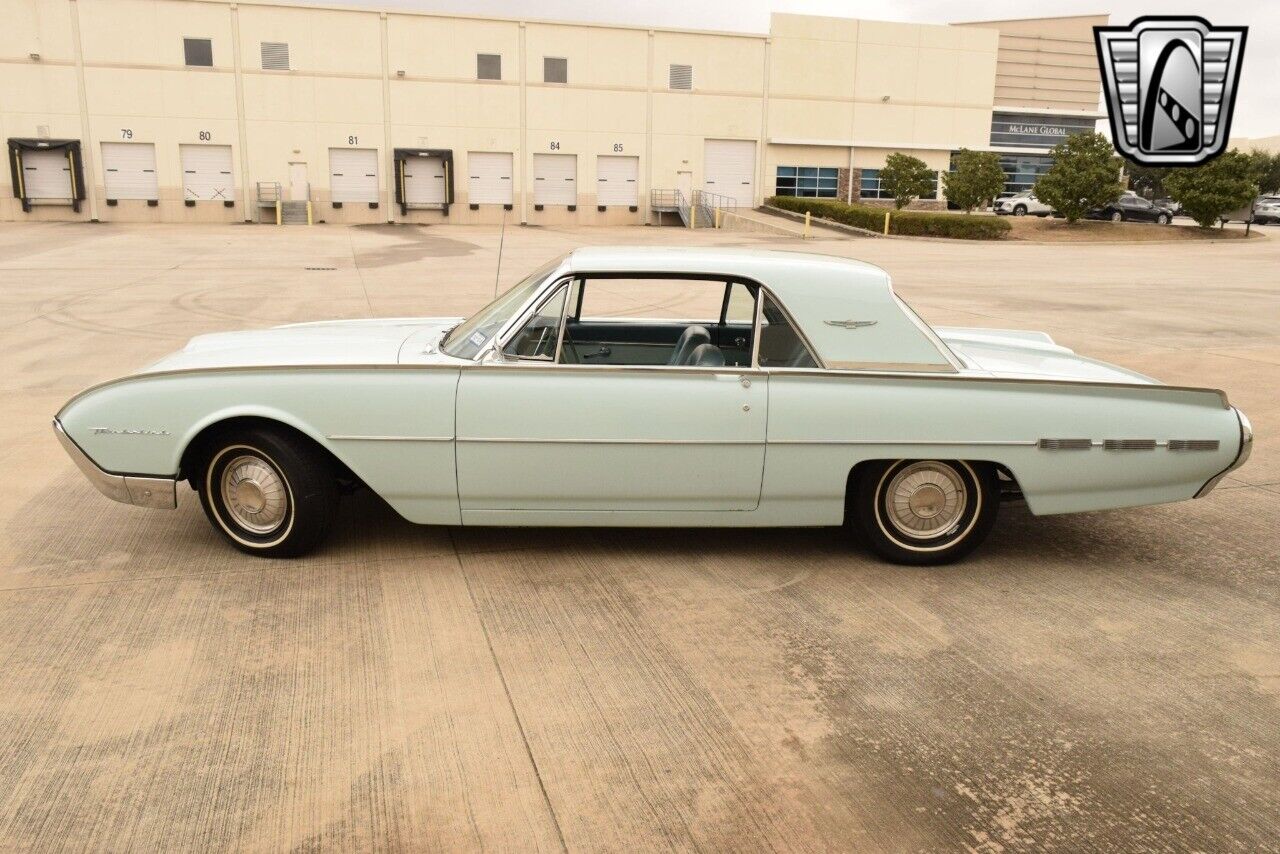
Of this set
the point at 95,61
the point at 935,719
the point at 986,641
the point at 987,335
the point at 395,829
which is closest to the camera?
the point at 395,829

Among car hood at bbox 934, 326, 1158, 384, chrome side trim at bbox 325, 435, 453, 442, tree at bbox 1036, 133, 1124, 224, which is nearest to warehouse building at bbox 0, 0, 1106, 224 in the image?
tree at bbox 1036, 133, 1124, 224

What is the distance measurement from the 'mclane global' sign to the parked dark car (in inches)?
1197

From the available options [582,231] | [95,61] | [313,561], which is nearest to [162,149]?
[95,61]

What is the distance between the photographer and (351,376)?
183 inches

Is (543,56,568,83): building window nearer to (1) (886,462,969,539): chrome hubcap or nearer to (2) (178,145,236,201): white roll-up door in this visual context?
(2) (178,145,236,201): white roll-up door

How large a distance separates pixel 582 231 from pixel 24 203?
22.0m

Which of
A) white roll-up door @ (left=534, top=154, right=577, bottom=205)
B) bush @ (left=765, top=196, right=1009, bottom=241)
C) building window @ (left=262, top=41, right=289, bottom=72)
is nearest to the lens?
bush @ (left=765, top=196, right=1009, bottom=241)

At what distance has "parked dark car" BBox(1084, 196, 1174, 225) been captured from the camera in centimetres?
4384

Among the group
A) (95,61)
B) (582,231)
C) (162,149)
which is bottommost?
(582,231)

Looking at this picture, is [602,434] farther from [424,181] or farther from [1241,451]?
[424,181]

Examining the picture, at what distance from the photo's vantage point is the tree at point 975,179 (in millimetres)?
41188

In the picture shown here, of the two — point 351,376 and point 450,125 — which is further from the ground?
point 450,125

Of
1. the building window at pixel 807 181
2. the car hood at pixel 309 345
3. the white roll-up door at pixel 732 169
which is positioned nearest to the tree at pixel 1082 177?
the building window at pixel 807 181

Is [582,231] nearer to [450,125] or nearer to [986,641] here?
[450,125]
